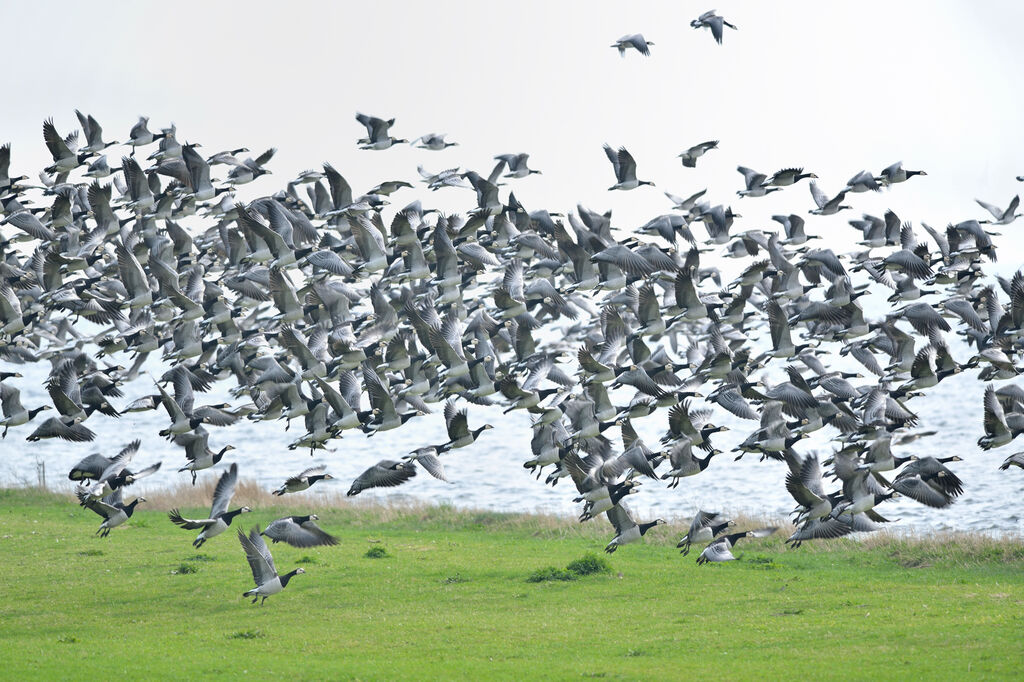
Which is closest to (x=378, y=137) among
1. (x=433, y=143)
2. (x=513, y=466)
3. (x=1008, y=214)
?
(x=433, y=143)

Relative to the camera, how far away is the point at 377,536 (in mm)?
37469

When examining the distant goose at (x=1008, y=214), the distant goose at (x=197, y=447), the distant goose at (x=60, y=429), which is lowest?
the distant goose at (x=197, y=447)

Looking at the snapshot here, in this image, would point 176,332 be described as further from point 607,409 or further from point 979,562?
point 979,562

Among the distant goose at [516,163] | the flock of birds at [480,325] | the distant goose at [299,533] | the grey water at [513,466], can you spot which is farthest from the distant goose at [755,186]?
the distant goose at [299,533]

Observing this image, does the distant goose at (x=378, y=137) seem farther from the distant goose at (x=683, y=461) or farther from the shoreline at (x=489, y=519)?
the shoreline at (x=489, y=519)

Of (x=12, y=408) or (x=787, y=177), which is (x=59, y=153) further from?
(x=787, y=177)

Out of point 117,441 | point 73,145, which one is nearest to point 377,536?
point 73,145

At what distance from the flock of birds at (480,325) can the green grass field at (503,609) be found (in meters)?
1.86

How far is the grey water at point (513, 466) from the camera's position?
5044 centimetres

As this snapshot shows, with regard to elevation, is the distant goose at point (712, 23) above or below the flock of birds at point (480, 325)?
above

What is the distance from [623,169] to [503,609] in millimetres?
10188

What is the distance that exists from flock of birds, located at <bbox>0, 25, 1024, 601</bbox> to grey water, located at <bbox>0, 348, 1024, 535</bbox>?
7860 mm

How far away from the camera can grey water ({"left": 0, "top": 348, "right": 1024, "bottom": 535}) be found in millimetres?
50438

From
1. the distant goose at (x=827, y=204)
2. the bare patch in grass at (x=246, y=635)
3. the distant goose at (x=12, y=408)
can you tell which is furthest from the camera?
the distant goose at (x=827, y=204)
